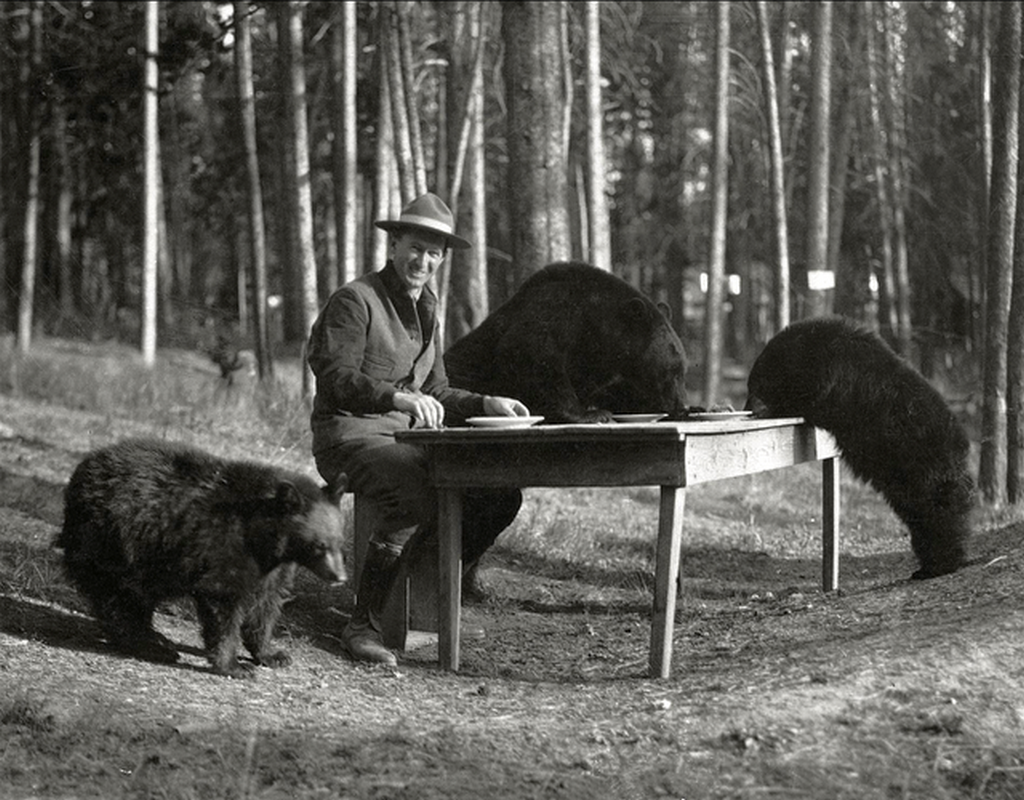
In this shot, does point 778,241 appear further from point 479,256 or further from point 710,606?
point 710,606

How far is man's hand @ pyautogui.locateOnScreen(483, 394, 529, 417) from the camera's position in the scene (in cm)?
641

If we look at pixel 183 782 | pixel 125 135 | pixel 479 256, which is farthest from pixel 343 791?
pixel 125 135

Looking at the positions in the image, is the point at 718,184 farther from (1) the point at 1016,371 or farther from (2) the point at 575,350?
(2) the point at 575,350

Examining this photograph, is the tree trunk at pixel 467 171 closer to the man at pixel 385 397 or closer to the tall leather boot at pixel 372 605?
the man at pixel 385 397

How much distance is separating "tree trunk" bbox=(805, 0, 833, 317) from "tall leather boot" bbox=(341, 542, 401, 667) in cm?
1071

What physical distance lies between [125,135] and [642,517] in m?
17.8

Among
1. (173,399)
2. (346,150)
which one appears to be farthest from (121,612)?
(346,150)

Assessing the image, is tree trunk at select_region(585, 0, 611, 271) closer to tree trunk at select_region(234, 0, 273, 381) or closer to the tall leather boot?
tree trunk at select_region(234, 0, 273, 381)

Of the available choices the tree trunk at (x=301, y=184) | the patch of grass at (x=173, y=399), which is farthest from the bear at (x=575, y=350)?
the tree trunk at (x=301, y=184)

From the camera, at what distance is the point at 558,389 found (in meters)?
8.32

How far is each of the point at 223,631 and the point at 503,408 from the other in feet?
5.37

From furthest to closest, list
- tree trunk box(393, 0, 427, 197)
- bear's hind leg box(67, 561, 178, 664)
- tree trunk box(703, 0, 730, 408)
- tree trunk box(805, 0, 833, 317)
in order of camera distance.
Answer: tree trunk box(703, 0, 730, 408) → tree trunk box(805, 0, 833, 317) → tree trunk box(393, 0, 427, 197) → bear's hind leg box(67, 561, 178, 664)

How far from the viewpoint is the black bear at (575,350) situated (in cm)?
839

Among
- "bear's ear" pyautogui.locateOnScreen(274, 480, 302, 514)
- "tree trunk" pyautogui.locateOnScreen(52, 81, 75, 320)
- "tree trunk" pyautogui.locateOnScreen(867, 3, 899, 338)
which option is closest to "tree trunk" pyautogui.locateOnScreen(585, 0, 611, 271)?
"bear's ear" pyautogui.locateOnScreen(274, 480, 302, 514)
